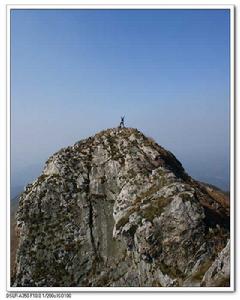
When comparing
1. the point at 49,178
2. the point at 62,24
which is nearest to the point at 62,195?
the point at 49,178

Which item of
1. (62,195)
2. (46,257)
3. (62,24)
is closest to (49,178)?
(62,195)

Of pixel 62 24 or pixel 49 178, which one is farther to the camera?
pixel 49 178

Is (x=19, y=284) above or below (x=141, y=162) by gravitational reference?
below
